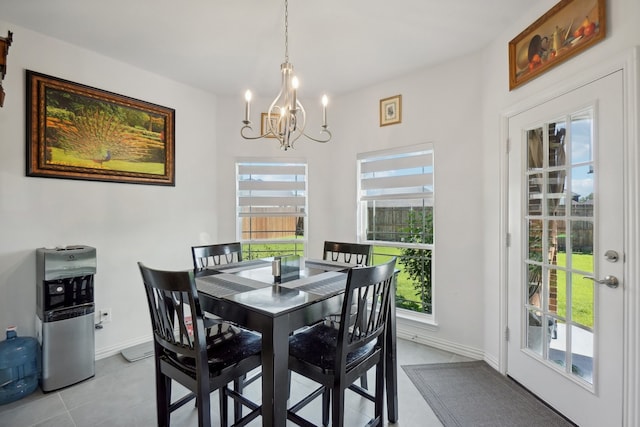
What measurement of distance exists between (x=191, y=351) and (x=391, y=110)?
2849 mm

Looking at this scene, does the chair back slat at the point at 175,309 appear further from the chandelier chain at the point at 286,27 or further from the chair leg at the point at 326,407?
the chandelier chain at the point at 286,27

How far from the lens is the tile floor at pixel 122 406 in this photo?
1.89m

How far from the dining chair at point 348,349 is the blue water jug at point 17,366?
199cm

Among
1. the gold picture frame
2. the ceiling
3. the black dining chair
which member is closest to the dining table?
the black dining chair

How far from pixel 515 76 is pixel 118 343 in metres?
4.10

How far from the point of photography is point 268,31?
236cm

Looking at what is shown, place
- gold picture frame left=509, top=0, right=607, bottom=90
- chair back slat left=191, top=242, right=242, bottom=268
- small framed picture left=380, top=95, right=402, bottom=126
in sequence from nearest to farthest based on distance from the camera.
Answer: gold picture frame left=509, top=0, right=607, bottom=90
chair back slat left=191, top=242, right=242, bottom=268
small framed picture left=380, top=95, right=402, bottom=126

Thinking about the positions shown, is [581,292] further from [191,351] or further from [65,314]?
[65,314]

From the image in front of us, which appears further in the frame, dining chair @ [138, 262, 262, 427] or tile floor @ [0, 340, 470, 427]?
tile floor @ [0, 340, 470, 427]

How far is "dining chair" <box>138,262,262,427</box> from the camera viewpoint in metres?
1.36

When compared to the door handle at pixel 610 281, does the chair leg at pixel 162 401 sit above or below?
below

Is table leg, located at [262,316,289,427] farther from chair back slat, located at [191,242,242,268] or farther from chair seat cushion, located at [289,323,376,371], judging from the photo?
chair back slat, located at [191,242,242,268]

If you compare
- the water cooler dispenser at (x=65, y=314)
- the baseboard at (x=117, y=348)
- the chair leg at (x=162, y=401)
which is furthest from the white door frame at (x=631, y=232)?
the baseboard at (x=117, y=348)

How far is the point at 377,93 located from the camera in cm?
331
